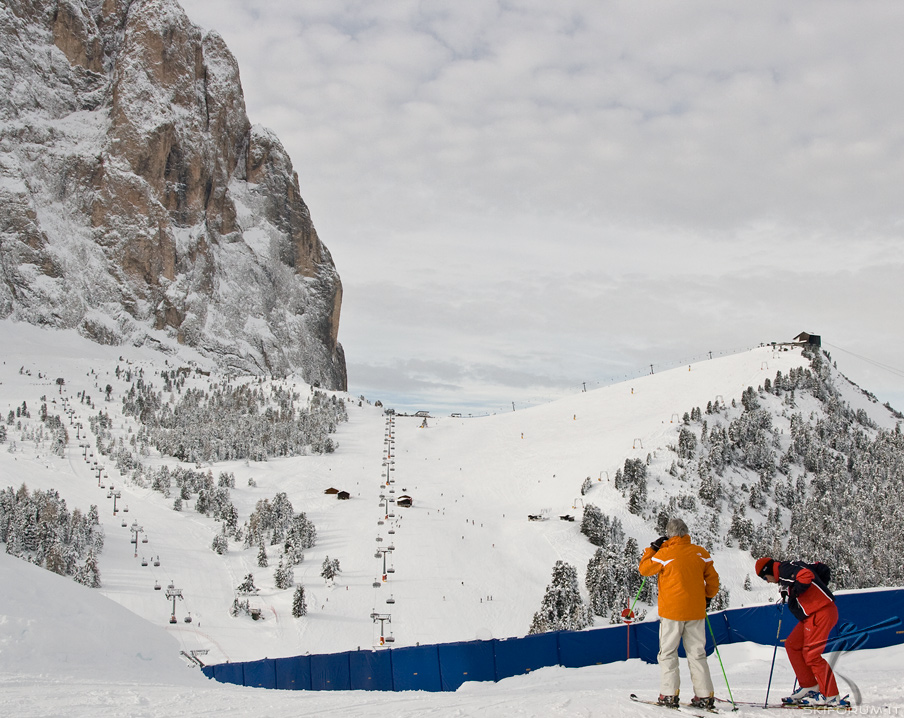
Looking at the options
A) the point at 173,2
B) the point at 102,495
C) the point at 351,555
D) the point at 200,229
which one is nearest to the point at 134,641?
the point at 351,555

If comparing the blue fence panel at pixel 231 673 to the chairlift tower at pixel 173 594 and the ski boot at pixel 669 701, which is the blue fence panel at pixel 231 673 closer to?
the ski boot at pixel 669 701

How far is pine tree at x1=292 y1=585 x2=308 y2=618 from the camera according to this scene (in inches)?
1742

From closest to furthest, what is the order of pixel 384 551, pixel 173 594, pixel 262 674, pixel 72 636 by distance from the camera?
pixel 72 636, pixel 262 674, pixel 173 594, pixel 384 551

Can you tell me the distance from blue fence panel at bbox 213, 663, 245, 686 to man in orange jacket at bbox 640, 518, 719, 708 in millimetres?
13052

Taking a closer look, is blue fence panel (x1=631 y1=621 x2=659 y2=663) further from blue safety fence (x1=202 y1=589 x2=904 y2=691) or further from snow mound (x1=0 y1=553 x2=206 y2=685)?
snow mound (x1=0 y1=553 x2=206 y2=685)

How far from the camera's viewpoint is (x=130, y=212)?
569ft

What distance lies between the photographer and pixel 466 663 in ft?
50.5

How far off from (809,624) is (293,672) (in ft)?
42.4

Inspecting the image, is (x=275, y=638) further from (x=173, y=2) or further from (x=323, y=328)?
(x=173, y=2)

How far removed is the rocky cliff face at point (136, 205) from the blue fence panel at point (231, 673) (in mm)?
154058

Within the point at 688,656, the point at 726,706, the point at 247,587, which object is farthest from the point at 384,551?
the point at 726,706

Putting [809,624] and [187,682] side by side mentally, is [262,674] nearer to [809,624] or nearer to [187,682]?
[187,682]

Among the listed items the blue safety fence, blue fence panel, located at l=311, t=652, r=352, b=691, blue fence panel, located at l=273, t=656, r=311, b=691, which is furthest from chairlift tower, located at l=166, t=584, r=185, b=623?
the blue safety fence

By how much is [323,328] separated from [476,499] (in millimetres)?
128838
